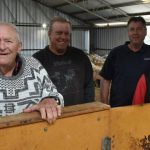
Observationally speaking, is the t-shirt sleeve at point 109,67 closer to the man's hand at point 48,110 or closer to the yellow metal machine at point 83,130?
the yellow metal machine at point 83,130

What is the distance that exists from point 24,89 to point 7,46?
26 centimetres

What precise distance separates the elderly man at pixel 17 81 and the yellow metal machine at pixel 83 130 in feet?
0.50

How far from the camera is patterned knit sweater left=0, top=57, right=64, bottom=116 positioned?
159 centimetres

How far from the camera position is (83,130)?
60.2 inches

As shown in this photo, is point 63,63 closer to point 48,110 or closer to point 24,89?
point 24,89

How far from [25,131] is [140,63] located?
199 centimetres

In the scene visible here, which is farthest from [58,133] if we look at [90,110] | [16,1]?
[16,1]

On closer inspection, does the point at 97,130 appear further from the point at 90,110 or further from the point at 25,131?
the point at 25,131

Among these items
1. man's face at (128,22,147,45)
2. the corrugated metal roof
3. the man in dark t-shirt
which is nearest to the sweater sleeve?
the man in dark t-shirt

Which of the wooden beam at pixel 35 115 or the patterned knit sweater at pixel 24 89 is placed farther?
the patterned knit sweater at pixel 24 89

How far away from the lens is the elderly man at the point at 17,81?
5.23 feet

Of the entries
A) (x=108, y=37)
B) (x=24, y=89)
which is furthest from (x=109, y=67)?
(x=108, y=37)

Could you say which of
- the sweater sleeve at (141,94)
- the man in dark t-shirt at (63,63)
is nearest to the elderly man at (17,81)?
the sweater sleeve at (141,94)

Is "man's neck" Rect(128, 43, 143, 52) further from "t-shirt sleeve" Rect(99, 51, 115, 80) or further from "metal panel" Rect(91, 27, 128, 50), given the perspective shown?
"metal panel" Rect(91, 27, 128, 50)
